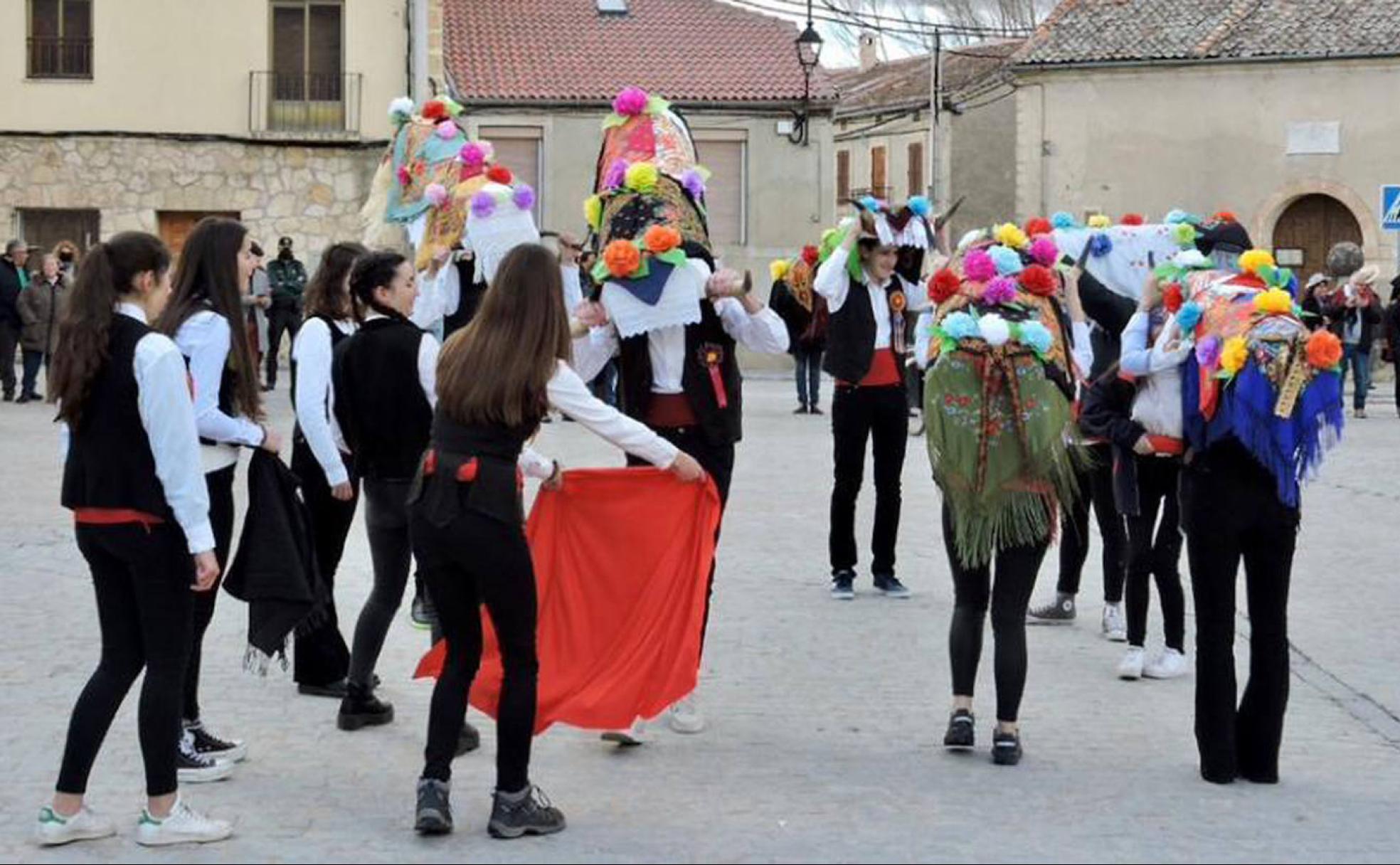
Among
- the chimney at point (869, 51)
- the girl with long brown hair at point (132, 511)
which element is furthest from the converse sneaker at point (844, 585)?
the chimney at point (869, 51)

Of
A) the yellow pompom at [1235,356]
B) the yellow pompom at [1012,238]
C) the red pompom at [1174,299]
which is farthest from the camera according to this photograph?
the yellow pompom at [1012,238]

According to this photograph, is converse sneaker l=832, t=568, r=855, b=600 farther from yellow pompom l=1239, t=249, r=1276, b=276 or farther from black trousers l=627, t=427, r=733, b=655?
yellow pompom l=1239, t=249, r=1276, b=276

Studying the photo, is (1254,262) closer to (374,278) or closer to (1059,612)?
(374,278)

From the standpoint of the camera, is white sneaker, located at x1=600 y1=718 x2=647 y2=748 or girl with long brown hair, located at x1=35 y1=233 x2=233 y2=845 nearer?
girl with long brown hair, located at x1=35 y1=233 x2=233 y2=845

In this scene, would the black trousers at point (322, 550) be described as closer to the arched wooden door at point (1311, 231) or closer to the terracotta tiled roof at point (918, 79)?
the arched wooden door at point (1311, 231)

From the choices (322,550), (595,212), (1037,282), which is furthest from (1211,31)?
(322,550)

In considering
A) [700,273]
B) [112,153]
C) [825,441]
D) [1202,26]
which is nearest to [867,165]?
[1202,26]

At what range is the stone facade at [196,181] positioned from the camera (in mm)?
35250

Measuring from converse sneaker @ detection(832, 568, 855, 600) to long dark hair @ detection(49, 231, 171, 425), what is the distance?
560cm

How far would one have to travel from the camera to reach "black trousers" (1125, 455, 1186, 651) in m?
9.67

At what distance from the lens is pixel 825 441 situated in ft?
72.6

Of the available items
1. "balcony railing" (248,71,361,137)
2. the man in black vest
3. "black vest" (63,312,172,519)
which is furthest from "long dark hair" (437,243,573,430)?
"balcony railing" (248,71,361,137)

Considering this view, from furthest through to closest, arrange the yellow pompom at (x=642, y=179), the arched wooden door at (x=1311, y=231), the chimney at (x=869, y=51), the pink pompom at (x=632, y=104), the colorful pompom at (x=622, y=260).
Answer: the chimney at (x=869, y=51) → the arched wooden door at (x=1311, y=231) → the pink pompom at (x=632, y=104) → the yellow pompom at (x=642, y=179) → the colorful pompom at (x=622, y=260)

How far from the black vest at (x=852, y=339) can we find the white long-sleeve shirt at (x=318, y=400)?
3.46 meters
